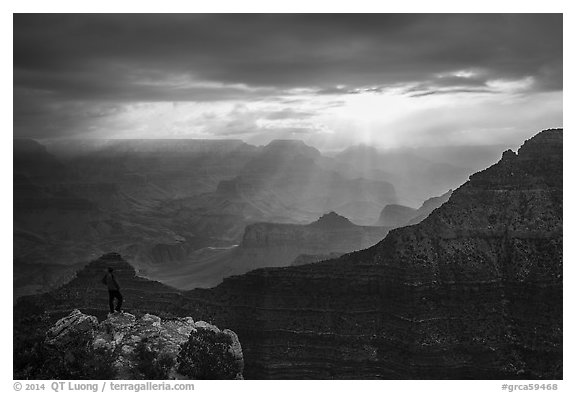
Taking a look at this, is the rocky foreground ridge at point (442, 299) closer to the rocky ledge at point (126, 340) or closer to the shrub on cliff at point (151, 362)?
the rocky ledge at point (126, 340)

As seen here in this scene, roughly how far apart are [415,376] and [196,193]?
2881 inches

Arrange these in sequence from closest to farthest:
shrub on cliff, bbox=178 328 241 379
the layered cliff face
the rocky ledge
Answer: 1. the rocky ledge
2. shrub on cliff, bbox=178 328 241 379
3. the layered cliff face

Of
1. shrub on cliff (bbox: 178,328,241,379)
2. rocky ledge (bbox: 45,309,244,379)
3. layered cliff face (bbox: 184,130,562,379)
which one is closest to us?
rocky ledge (bbox: 45,309,244,379)

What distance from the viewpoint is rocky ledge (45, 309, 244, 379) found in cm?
2023

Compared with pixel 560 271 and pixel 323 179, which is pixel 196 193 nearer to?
pixel 323 179

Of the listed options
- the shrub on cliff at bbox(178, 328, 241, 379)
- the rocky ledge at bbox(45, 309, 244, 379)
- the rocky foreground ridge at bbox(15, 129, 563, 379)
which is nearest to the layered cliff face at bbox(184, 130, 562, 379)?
the rocky foreground ridge at bbox(15, 129, 563, 379)

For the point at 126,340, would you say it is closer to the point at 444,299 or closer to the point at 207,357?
the point at 207,357

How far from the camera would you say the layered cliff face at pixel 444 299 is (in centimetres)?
2761

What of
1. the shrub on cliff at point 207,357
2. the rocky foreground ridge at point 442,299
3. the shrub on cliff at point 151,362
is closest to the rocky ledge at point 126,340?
the shrub on cliff at point 151,362

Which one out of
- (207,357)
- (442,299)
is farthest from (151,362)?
(442,299)

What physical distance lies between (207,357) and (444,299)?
37.9 feet

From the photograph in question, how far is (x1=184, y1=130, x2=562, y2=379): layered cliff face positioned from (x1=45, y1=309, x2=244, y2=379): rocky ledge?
32.8 ft

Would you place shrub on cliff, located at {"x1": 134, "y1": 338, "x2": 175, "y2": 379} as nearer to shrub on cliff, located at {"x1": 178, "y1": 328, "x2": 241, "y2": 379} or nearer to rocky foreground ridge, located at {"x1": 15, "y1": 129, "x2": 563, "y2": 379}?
shrub on cliff, located at {"x1": 178, "y1": 328, "x2": 241, "y2": 379}

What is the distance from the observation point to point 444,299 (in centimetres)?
2888
